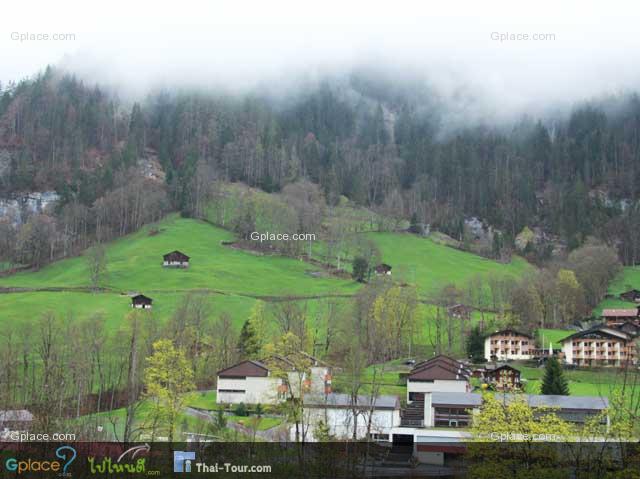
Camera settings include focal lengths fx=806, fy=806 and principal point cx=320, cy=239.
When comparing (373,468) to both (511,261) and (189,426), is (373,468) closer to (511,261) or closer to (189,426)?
(189,426)

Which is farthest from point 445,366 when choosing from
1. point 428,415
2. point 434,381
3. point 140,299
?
point 140,299

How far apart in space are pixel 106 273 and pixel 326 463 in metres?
87.4

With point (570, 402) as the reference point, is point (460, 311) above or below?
below

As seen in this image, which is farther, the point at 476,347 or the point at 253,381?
the point at 476,347

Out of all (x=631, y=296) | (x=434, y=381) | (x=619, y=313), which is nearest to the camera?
(x=434, y=381)

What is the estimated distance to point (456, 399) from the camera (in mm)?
68312

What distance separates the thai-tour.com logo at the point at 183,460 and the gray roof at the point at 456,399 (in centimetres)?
2453

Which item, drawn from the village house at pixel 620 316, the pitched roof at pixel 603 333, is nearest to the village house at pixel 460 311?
the pitched roof at pixel 603 333

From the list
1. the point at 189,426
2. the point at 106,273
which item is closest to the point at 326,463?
the point at 189,426

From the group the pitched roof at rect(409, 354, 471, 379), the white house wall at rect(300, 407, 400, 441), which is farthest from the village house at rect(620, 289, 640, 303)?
the white house wall at rect(300, 407, 400, 441)

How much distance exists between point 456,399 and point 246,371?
20519 millimetres

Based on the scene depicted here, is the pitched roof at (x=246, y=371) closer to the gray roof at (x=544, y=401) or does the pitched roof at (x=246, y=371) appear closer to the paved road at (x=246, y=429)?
the paved road at (x=246, y=429)

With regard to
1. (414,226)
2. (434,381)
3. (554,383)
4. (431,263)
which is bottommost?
(434,381)

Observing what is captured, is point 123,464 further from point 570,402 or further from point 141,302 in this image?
point 141,302
